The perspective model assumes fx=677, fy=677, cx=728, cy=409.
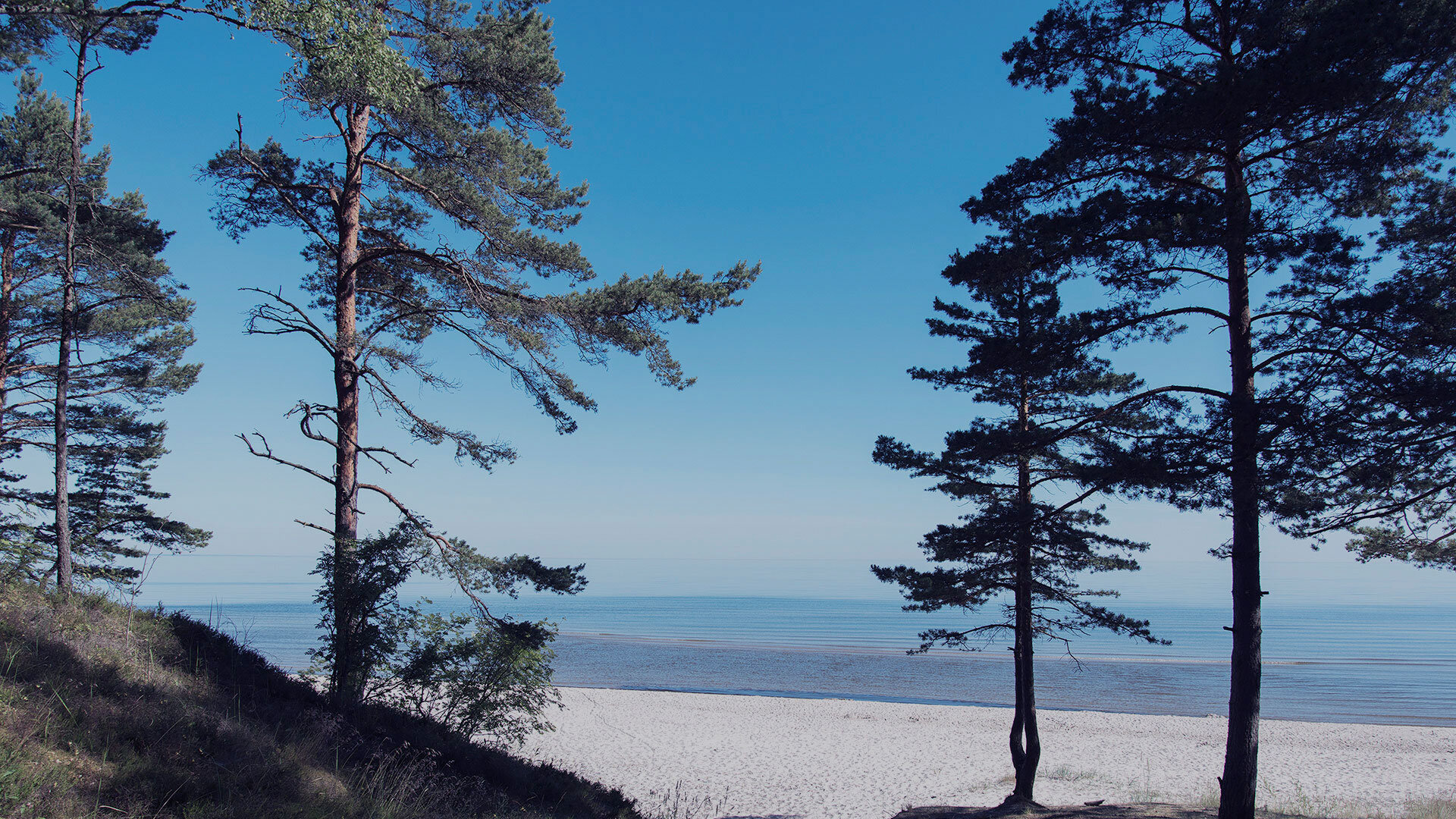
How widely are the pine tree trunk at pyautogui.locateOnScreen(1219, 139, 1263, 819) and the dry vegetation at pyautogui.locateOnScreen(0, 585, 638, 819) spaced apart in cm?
697

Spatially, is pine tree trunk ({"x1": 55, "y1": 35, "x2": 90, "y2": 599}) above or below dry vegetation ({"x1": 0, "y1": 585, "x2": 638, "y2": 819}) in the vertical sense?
above

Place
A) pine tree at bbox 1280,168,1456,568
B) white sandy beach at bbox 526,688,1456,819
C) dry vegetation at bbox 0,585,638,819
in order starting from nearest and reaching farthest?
dry vegetation at bbox 0,585,638,819
pine tree at bbox 1280,168,1456,568
white sandy beach at bbox 526,688,1456,819

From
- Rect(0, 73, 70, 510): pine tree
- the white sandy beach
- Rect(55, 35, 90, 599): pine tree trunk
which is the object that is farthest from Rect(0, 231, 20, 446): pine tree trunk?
the white sandy beach

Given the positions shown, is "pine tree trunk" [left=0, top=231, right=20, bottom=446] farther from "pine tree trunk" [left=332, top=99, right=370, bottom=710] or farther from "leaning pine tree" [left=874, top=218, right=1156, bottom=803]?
"leaning pine tree" [left=874, top=218, right=1156, bottom=803]

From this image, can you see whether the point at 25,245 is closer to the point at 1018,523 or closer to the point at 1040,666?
the point at 1018,523

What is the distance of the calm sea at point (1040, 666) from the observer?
2952cm

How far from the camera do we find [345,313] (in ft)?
32.3

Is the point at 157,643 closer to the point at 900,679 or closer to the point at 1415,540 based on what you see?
the point at 1415,540

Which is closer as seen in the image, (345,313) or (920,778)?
(345,313)

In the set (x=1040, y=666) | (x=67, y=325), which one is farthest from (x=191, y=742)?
(x=1040, y=666)

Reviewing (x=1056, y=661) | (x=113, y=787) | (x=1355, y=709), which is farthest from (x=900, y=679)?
(x=113, y=787)

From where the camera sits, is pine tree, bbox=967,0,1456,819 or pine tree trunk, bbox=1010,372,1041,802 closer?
pine tree, bbox=967,0,1456,819

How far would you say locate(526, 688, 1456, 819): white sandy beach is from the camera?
14.4 m

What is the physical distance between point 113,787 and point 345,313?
23.8ft
